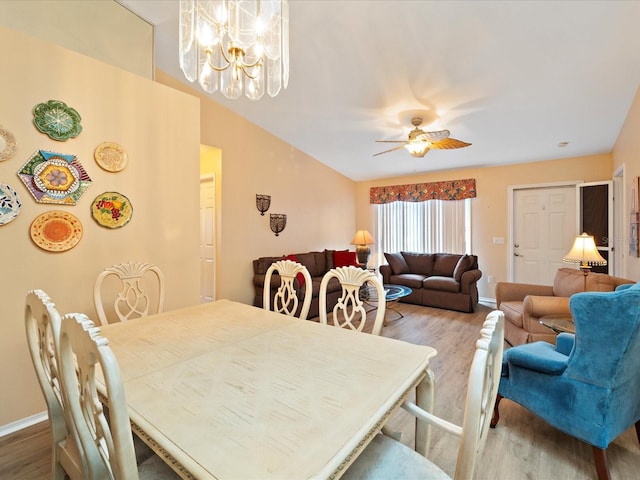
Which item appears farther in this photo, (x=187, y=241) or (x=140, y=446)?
(x=187, y=241)

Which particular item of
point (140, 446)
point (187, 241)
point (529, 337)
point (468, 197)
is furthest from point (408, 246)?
point (140, 446)

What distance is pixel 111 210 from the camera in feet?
7.81

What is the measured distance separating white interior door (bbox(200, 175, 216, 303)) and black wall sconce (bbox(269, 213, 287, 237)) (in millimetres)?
933

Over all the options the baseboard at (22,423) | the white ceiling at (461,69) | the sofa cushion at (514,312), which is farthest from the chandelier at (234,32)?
the sofa cushion at (514,312)

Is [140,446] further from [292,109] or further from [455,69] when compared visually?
[292,109]

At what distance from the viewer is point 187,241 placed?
2918 millimetres

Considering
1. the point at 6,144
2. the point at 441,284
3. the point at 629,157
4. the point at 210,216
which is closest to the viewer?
the point at 6,144

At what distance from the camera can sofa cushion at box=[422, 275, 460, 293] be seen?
4.73m

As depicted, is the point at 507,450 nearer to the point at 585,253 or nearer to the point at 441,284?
the point at 585,253

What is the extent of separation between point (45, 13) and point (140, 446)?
10.4 feet

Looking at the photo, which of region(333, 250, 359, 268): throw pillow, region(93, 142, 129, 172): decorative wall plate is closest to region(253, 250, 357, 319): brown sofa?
region(333, 250, 359, 268): throw pillow

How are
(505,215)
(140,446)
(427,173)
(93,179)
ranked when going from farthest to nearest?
(427,173), (505,215), (93,179), (140,446)

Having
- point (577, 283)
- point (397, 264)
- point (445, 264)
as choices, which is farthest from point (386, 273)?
point (577, 283)

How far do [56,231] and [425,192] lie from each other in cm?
551
